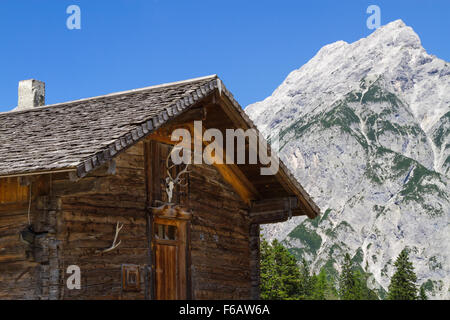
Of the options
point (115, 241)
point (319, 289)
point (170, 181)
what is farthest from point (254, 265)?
point (319, 289)

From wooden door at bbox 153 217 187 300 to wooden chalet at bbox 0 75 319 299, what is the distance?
2 centimetres

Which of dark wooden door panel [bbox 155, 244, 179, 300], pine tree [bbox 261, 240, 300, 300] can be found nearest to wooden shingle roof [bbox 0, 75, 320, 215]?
dark wooden door panel [bbox 155, 244, 179, 300]

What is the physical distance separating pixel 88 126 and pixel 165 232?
3079mm

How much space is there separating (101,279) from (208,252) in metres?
3.41

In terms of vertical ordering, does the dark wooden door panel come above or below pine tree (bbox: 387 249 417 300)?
below

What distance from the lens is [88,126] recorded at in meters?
11.1

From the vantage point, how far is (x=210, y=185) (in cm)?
1468

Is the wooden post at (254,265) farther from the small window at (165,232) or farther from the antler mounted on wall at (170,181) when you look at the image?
the antler mounted on wall at (170,181)

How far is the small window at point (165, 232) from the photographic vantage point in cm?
1300

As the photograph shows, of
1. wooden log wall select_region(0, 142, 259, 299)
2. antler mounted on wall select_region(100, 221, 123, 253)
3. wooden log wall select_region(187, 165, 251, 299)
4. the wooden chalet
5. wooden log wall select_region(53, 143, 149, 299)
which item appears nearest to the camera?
the wooden chalet

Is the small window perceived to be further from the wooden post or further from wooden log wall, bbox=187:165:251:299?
the wooden post

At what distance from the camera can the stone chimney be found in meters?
16.9
